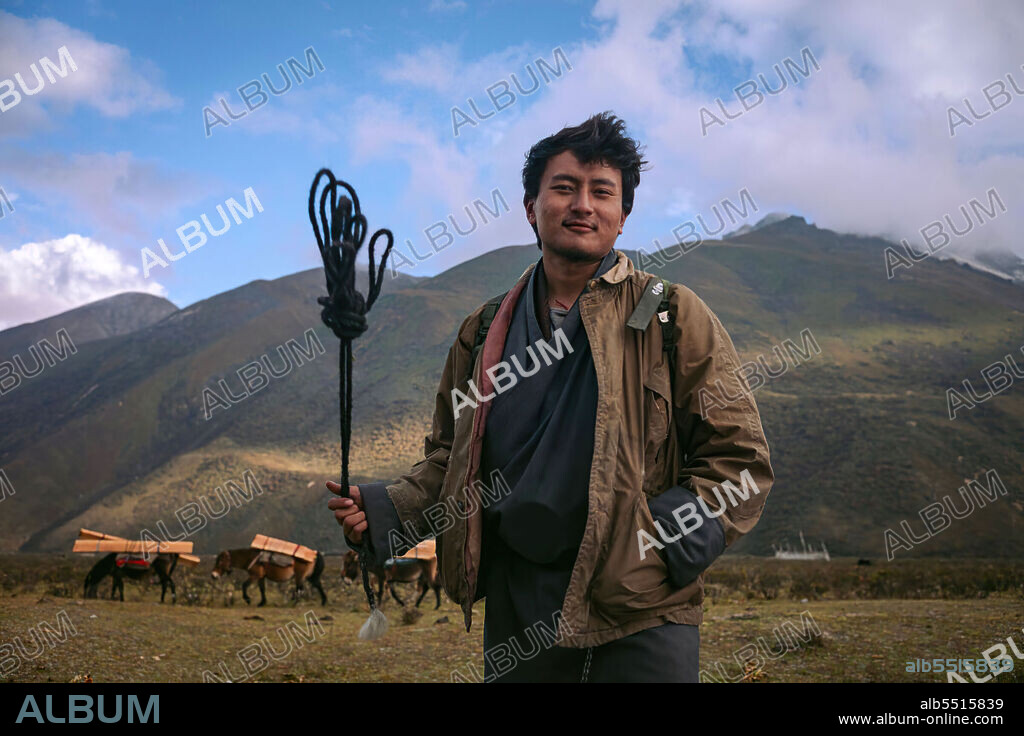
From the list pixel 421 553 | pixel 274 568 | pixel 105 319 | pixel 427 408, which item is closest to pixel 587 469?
pixel 421 553

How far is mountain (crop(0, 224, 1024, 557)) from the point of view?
3497 centimetres

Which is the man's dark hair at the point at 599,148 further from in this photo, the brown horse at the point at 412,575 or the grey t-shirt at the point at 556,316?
the brown horse at the point at 412,575

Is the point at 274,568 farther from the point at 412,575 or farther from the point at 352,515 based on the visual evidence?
the point at 352,515

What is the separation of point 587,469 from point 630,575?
32cm

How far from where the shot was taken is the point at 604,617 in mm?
2145

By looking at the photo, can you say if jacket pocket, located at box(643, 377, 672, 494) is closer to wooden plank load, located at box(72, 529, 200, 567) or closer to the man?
the man

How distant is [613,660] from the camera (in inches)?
85.7

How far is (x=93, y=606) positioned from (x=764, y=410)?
3723 centimetres

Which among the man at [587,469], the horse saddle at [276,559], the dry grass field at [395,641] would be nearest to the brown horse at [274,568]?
the horse saddle at [276,559]

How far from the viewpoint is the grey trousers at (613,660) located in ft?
7.03

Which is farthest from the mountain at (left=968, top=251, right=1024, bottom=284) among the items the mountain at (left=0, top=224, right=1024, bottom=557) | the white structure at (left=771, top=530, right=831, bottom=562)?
the white structure at (left=771, top=530, right=831, bottom=562)

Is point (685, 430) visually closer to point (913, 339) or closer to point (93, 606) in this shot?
point (93, 606)

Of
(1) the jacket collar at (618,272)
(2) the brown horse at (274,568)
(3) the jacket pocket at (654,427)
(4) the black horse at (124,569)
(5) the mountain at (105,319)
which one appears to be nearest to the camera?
(3) the jacket pocket at (654,427)
